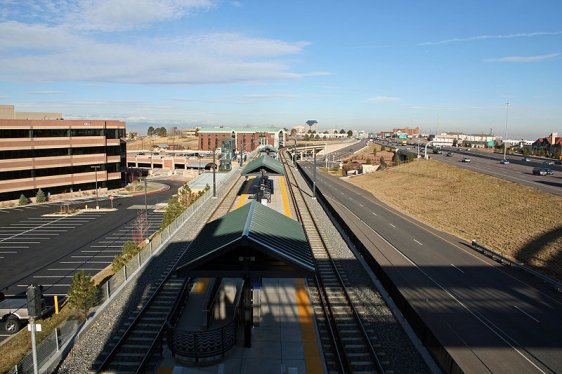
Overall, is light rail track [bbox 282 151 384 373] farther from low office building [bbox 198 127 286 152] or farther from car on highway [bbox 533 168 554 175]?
low office building [bbox 198 127 286 152]

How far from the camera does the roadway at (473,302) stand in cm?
1453

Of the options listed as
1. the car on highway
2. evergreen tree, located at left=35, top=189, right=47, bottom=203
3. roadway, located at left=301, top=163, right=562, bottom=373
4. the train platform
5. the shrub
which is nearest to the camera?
the train platform

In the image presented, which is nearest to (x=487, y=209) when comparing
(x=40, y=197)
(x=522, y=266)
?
(x=522, y=266)

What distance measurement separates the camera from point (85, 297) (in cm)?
1605

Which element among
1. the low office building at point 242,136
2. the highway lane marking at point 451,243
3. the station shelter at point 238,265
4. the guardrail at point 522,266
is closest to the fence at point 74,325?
the station shelter at point 238,265

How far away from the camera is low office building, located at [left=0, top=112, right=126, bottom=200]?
56.0 meters

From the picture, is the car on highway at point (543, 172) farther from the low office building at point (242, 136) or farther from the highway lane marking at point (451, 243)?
the low office building at point (242, 136)

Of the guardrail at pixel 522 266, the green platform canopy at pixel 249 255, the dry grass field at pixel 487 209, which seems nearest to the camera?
the green platform canopy at pixel 249 255

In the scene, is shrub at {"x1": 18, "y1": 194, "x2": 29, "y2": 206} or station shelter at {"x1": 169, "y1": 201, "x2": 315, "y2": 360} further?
shrub at {"x1": 18, "y1": 194, "x2": 29, "y2": 206}

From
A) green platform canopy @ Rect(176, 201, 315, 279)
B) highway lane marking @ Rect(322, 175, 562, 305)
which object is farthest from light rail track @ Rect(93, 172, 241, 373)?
highway lane marking @ Rect(322, 175, 562, 305)

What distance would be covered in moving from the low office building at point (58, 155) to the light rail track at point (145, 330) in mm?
46399

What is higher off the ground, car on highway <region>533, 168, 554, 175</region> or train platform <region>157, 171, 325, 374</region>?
car on highway <region>533, 168, 554, 175</region>

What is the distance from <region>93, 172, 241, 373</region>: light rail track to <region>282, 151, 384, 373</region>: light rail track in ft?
17.0

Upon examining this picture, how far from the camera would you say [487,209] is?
40812 millimetres
